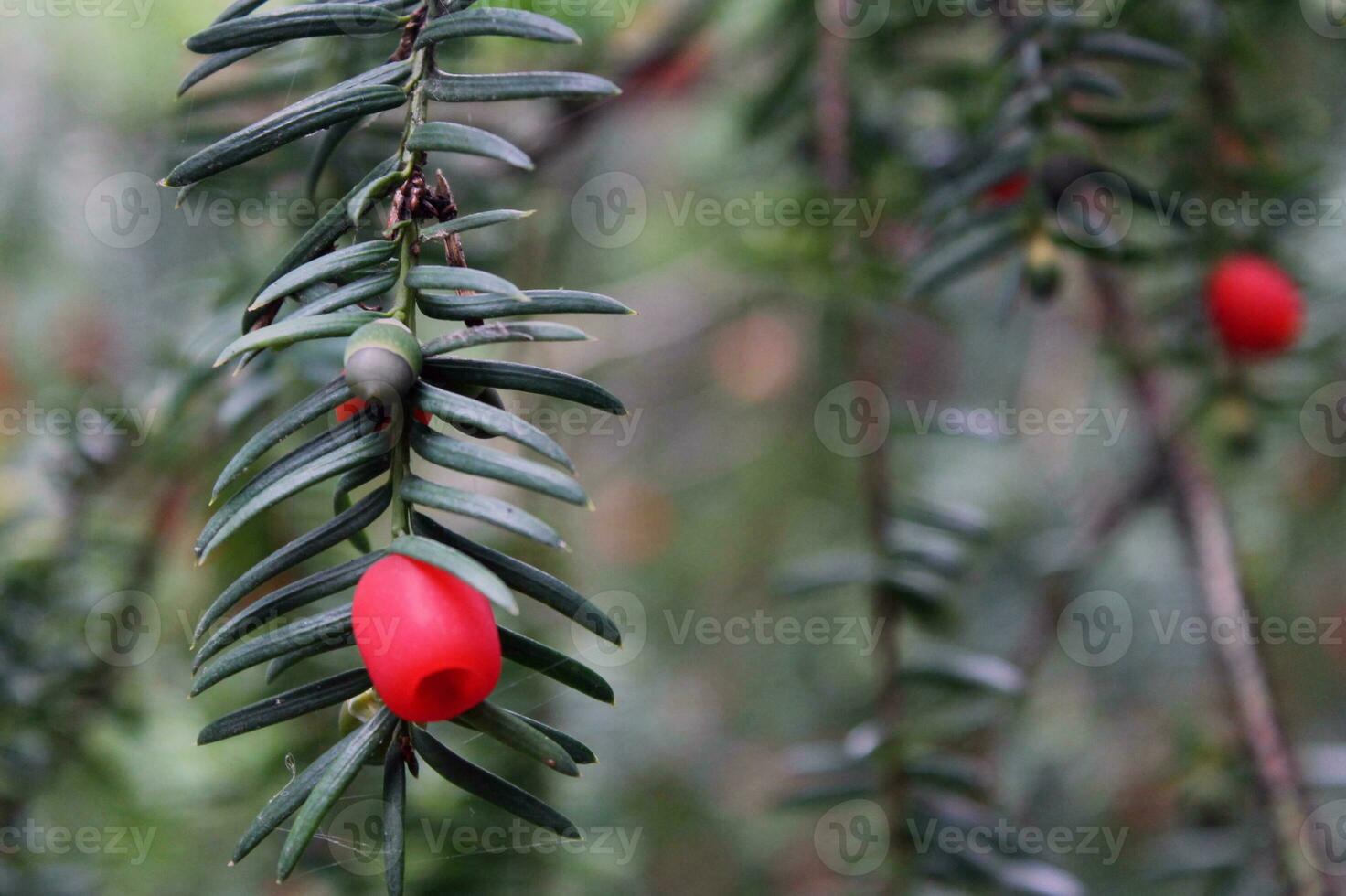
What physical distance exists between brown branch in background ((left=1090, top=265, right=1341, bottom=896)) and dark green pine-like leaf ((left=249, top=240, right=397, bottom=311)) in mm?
836

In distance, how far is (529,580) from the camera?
18.4 inches

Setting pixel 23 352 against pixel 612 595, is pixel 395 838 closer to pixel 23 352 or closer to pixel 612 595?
pixel 612 595

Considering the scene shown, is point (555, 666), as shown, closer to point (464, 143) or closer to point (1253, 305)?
point (464, 143)

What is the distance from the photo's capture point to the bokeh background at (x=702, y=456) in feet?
3.21

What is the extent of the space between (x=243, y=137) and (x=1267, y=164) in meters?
0.88

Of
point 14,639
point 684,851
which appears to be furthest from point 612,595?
point 14,639
